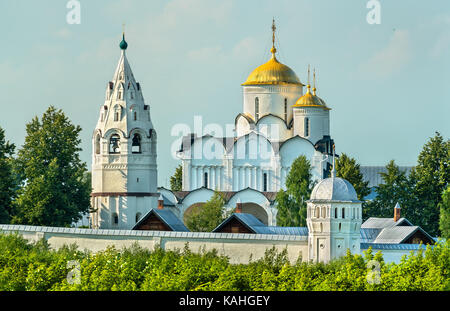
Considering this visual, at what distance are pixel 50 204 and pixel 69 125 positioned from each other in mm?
3486

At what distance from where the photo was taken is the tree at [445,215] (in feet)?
191

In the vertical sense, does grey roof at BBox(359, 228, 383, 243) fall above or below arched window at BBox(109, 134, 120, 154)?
below

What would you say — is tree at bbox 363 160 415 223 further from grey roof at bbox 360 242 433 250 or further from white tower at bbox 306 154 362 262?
white tower at bbox 306 154 362 262

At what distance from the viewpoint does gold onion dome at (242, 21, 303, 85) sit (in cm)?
6981

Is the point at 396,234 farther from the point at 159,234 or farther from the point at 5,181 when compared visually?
the point at 5,181

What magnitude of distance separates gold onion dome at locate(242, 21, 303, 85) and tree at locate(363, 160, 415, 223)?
7.18 meters

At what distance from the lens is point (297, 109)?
6856 cm

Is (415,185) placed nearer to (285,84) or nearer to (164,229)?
(285,84)

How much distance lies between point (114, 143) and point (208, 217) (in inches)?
289

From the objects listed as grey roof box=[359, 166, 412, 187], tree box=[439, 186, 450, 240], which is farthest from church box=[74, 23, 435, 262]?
grey roof box=[359, 166, 412, 187]

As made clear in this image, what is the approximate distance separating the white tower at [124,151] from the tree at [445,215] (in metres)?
11.6

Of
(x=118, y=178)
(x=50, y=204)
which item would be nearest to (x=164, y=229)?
(x=50, y=204)

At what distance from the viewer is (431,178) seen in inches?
2544

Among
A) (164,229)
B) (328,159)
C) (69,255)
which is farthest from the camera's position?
(328,159)
